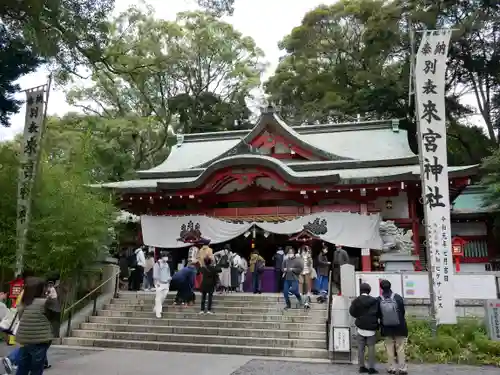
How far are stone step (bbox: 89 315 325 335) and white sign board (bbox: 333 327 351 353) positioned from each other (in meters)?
1.06

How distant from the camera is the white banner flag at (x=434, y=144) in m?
9.51

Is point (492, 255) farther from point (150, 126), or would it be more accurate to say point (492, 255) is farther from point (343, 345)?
point (150, 126)

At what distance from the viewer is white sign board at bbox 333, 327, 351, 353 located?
8672mm

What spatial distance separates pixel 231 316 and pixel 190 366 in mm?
2928

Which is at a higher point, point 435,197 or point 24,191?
point 24,191

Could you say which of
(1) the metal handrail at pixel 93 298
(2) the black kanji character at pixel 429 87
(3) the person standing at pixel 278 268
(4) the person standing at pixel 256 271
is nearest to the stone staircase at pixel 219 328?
(1) the metal handrail at pixel 93 298

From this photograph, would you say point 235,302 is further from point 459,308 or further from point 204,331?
point 459,308

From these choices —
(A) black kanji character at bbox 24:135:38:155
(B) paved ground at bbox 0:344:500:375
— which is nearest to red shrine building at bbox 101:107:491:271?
(A) black kanji character at bbox 24:135:38:155

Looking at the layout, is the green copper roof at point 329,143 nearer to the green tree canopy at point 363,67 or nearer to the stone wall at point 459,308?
the green tree canopy at point 363,67

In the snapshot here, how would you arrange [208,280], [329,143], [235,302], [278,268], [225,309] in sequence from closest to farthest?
[208,280], [225,309], [235,302], [278,268], [329,143]

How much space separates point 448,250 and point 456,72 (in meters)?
19.5

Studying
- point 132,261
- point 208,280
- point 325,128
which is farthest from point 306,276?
point 325,128

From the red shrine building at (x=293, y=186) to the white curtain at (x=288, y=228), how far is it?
0.29 meters

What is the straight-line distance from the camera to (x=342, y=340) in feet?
28.7
